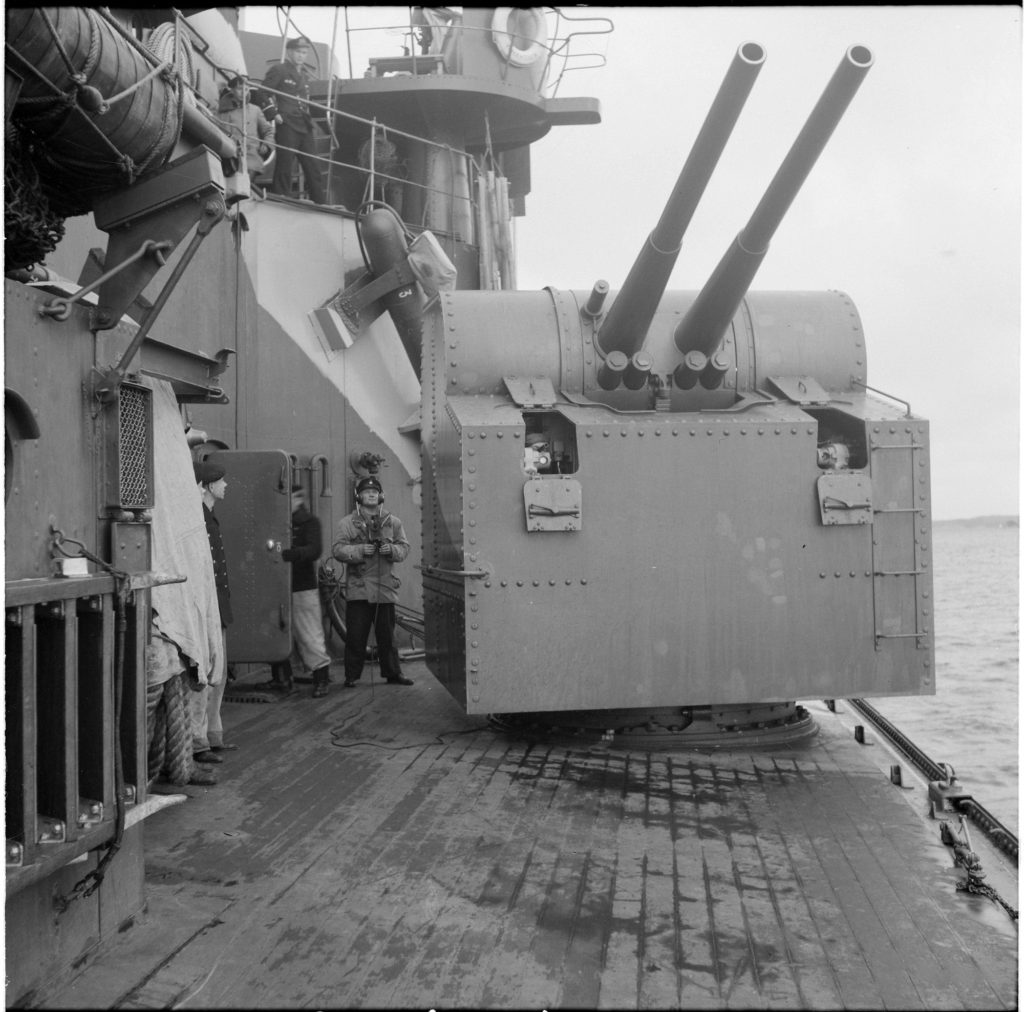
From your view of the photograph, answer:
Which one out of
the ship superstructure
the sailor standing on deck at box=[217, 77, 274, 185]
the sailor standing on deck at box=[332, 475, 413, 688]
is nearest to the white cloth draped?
the ship superstructure

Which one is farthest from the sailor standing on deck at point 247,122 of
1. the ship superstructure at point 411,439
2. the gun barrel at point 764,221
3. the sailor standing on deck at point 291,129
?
the gun barrel at point 764,221

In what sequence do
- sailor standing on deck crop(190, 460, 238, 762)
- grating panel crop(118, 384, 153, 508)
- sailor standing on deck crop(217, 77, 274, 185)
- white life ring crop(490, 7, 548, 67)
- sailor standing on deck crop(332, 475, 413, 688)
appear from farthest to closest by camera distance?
white life ring crop(490, 7, 548, 67)
sailor standing on deck crop(217, 77, 274, 185)
sailor standing on deck crop(332, 475, 413, 688)
sailor standing on deck crop(190, 460, 238, 762)
grating panel crop(118, 384, 153, 508)

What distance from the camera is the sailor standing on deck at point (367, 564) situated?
313 inches

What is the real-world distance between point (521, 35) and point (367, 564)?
6773 mm

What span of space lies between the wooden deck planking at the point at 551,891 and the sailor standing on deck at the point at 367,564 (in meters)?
2.17

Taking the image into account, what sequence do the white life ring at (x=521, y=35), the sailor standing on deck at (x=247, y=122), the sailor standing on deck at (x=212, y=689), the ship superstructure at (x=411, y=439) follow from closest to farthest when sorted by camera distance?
the ship superstructure at (x=411, y=439), the sailor standing on deck at (x=212, y=689), the sailor standing on deck at (x=247, y=122), the white life ring at (x=521, y=35)

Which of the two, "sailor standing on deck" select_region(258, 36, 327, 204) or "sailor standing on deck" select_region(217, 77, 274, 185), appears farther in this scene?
"sailor standing on deck" select_region(258, 36, 327, 204)

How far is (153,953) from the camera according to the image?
3172 mm

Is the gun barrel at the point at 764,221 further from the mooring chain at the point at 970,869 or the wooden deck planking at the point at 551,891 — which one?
the mooring chain at the point at 970,869

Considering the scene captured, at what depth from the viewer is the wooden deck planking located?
9.73 ft

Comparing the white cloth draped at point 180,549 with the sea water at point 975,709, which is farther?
the sea water at point 975,709

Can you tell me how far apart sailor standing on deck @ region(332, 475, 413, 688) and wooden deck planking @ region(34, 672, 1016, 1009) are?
2169 mm

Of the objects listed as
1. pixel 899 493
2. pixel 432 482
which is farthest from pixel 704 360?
pixel 432 482

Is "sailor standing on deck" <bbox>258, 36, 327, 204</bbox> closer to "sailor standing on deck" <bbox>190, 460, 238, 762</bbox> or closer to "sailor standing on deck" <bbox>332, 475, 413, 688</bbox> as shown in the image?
"sailor standing on deck" <bbox>332, 475, 413, 688</bbox>
